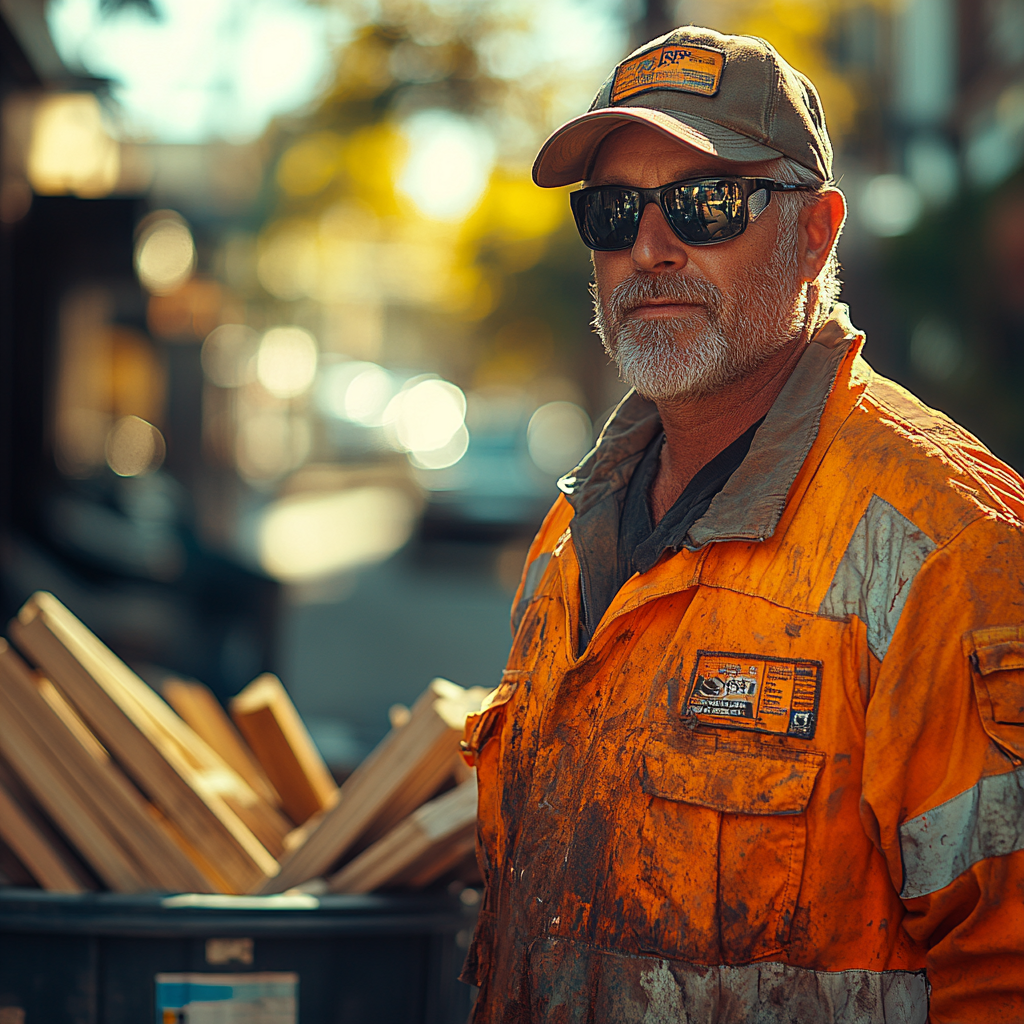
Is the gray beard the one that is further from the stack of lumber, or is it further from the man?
the stack of lumber

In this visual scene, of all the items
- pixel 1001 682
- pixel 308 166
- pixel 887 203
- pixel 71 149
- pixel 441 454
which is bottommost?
pixel 1001 682

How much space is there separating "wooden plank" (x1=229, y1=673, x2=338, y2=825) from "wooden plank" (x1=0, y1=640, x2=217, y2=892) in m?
0.45

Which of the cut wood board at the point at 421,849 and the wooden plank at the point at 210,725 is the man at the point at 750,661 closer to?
the cut wood board at the point at 421,849

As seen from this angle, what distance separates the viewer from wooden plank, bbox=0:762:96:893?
276 cm

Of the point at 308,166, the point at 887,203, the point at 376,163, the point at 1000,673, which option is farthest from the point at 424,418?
the point at 1000,673

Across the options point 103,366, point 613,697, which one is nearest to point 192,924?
point 613,697

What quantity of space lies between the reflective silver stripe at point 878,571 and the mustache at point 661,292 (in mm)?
608

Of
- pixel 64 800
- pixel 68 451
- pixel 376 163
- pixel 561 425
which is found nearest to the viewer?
pixel 64 800

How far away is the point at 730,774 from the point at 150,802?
6.06ft

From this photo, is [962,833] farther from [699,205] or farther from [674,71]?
[674,71]

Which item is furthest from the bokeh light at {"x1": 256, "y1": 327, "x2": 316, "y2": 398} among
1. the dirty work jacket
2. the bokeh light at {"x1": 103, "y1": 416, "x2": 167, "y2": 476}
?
the dirty work jacket

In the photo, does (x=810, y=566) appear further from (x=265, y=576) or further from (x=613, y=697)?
(x=265, y=576)

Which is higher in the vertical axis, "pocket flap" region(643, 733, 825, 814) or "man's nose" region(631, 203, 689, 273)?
"man's nose" region(631, 203, 689, 273)

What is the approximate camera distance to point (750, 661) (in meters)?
1.82
